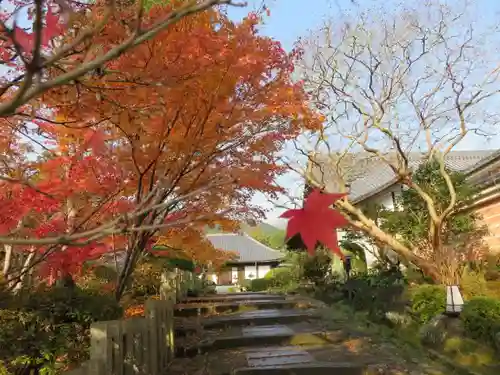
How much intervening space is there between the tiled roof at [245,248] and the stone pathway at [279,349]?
30.3m

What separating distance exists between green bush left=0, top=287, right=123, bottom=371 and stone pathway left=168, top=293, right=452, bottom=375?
5.12 ft

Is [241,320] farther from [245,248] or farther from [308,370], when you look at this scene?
[245,248]

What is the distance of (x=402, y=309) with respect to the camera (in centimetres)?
884

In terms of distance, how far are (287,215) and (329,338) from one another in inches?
213

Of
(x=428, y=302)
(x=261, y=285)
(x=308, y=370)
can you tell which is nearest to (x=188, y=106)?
(x=308, y=370)

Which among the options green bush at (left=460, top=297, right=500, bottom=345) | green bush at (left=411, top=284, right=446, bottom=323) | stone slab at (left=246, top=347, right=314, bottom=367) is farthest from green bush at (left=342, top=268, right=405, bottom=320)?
stone slab at (left=246, top=347, right=314, bottom=367)

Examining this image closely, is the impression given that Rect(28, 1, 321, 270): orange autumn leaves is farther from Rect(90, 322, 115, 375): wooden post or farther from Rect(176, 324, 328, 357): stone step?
Rect(176, 324, 328, 357): stone step

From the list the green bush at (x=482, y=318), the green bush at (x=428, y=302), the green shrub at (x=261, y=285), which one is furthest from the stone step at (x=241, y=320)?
the green shrub at (x=261, y=285)

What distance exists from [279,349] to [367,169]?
14299 millimetres

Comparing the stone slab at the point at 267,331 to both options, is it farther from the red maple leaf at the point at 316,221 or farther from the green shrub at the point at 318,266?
the green shrub at the point at 318,266

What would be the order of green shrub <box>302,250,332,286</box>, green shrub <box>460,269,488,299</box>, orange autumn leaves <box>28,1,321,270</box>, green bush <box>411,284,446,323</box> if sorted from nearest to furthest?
1. orange autumn leaves <box>28,1,321,270</box>
2. green bush <box>411,284,446,323</box>
3. green shrub <box>460,269,488,299</box>
4. green shrub <box>302,250,332,286</box>

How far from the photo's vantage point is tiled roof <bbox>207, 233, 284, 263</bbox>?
131ft

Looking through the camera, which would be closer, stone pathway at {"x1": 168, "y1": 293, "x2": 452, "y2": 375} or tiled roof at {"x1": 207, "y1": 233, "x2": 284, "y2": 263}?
stone pathway at {"x1": 168, "y1": 293, "x2": 452, "y2": 375}

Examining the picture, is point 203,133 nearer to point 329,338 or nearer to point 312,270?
point 329,338
